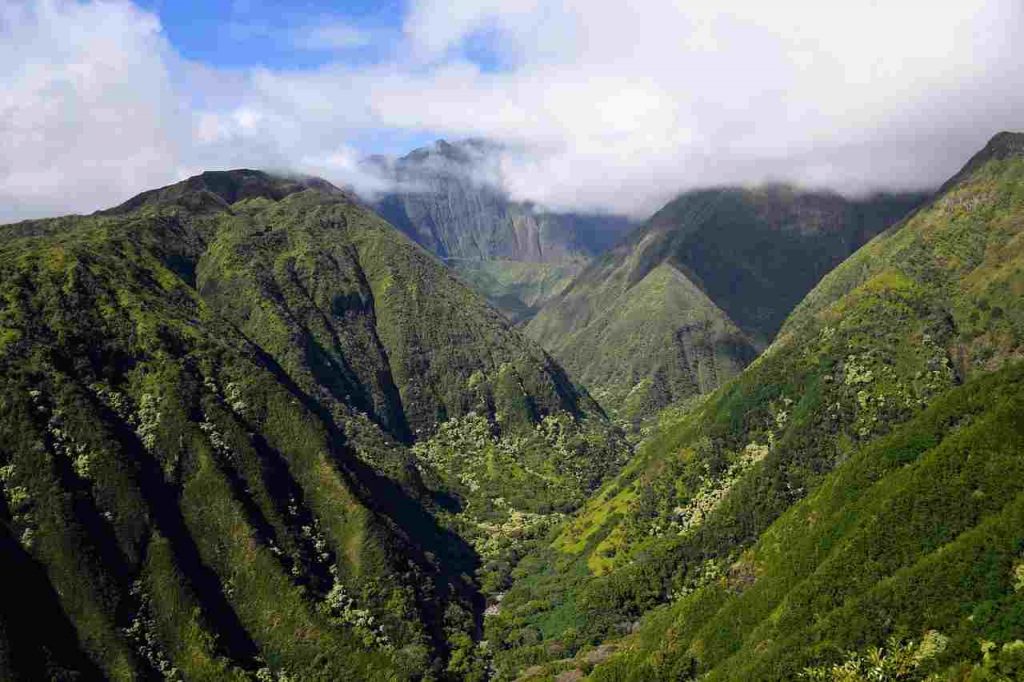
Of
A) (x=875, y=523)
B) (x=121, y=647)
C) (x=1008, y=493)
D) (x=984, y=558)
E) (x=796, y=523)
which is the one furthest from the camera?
(x=796, y=523)

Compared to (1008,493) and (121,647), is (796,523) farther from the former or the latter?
(121,647)

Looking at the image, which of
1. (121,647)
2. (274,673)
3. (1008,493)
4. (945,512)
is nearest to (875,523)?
(945,512)

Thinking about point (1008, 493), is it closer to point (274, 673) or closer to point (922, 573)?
point (922, 573)

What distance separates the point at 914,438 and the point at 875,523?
33594mm

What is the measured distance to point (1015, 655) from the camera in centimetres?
12012

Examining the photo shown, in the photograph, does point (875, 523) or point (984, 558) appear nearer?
point (984, 558)

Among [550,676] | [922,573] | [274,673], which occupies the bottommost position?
[550,676]

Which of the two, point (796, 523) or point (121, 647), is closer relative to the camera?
point (121, 647)

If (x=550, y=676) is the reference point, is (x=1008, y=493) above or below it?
above

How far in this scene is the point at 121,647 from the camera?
18600 cm

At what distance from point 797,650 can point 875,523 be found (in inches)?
1287

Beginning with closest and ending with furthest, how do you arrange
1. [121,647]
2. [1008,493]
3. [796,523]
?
[1008,493]
[121,647]
[796,523]

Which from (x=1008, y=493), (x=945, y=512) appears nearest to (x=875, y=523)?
(x=945, y=512)

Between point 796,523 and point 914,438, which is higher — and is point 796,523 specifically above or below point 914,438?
below
